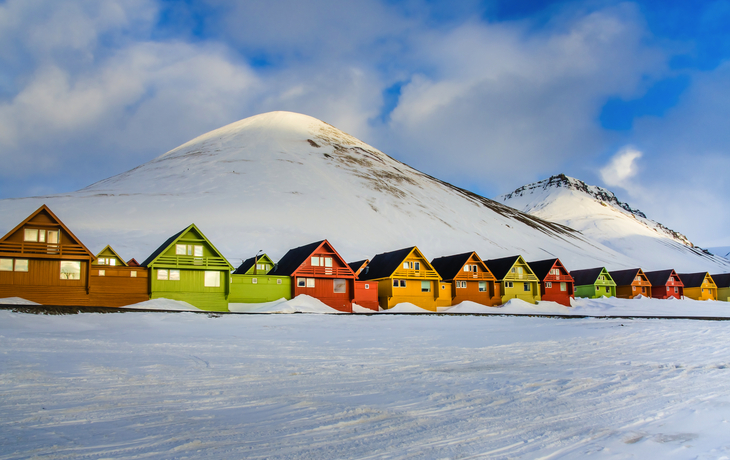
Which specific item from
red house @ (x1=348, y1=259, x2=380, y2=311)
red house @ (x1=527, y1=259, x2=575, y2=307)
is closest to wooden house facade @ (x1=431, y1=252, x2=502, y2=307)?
red house @ (x1=527, y1=259, x2=575, y2=307)

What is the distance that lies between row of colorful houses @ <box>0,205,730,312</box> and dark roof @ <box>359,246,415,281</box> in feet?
0.49

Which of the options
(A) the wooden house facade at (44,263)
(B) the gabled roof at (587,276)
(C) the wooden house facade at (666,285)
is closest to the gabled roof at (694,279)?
(C) the wooden house facade at (666,285)

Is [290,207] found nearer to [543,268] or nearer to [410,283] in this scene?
[543,268]

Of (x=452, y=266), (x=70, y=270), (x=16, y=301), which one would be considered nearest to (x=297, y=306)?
(x=70, y=270)

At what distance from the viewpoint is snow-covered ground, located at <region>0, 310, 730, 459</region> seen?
278 inches

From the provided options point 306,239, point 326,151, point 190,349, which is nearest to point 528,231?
point 326,151

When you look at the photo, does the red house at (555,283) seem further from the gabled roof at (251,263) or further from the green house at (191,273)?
the green house at (191,273)

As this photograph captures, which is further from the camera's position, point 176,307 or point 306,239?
point 306,239

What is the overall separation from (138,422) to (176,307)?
29.5m

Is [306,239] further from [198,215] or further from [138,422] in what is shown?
[138,422]

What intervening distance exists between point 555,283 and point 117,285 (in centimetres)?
4936

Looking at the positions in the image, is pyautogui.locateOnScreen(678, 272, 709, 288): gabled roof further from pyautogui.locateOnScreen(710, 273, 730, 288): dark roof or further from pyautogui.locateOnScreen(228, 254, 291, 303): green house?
pyautogui.locateOnScreen(228, 254, 291, 303): green house

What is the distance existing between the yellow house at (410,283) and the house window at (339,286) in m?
5.31

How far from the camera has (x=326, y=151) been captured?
167 m
